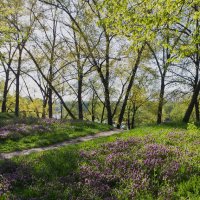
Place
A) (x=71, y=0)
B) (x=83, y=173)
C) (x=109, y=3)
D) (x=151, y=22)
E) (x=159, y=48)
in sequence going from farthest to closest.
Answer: (x=159, y=48), (x=71, y=0), (x=109, y=3), (x=151, y=22), (x=83, y=173)

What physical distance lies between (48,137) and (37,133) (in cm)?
138

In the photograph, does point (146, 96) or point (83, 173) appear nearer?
point (83, 173)

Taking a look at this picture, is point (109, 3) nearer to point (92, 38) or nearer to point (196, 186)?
point (196, 186)

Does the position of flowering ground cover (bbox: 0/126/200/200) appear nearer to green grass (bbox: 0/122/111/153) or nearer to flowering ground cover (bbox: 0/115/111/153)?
green grass (bbox: 0/122/111/153)

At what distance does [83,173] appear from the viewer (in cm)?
992

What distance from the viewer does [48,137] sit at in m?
21.9

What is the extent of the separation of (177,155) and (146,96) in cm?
5534

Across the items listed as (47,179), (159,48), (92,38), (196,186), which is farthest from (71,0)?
(196,186)

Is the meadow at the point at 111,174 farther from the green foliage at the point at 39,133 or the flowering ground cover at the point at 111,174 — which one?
the green foliage at the point at 39,133

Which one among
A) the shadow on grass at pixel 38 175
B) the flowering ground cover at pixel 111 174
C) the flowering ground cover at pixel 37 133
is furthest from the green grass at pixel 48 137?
A: the flowering ground cover at pixel 111 174

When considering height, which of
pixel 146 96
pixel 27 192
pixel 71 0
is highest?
pixel 71 0

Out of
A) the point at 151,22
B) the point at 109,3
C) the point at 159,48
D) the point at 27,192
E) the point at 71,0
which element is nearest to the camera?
the point at 27,192

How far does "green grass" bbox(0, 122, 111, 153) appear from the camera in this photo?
19.3 metres

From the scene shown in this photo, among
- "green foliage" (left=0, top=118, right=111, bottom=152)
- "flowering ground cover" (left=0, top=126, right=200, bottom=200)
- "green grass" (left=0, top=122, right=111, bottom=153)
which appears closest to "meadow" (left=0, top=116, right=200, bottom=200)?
"flowering ground cover" (left=0, top=126, right=200, bottom=200)
